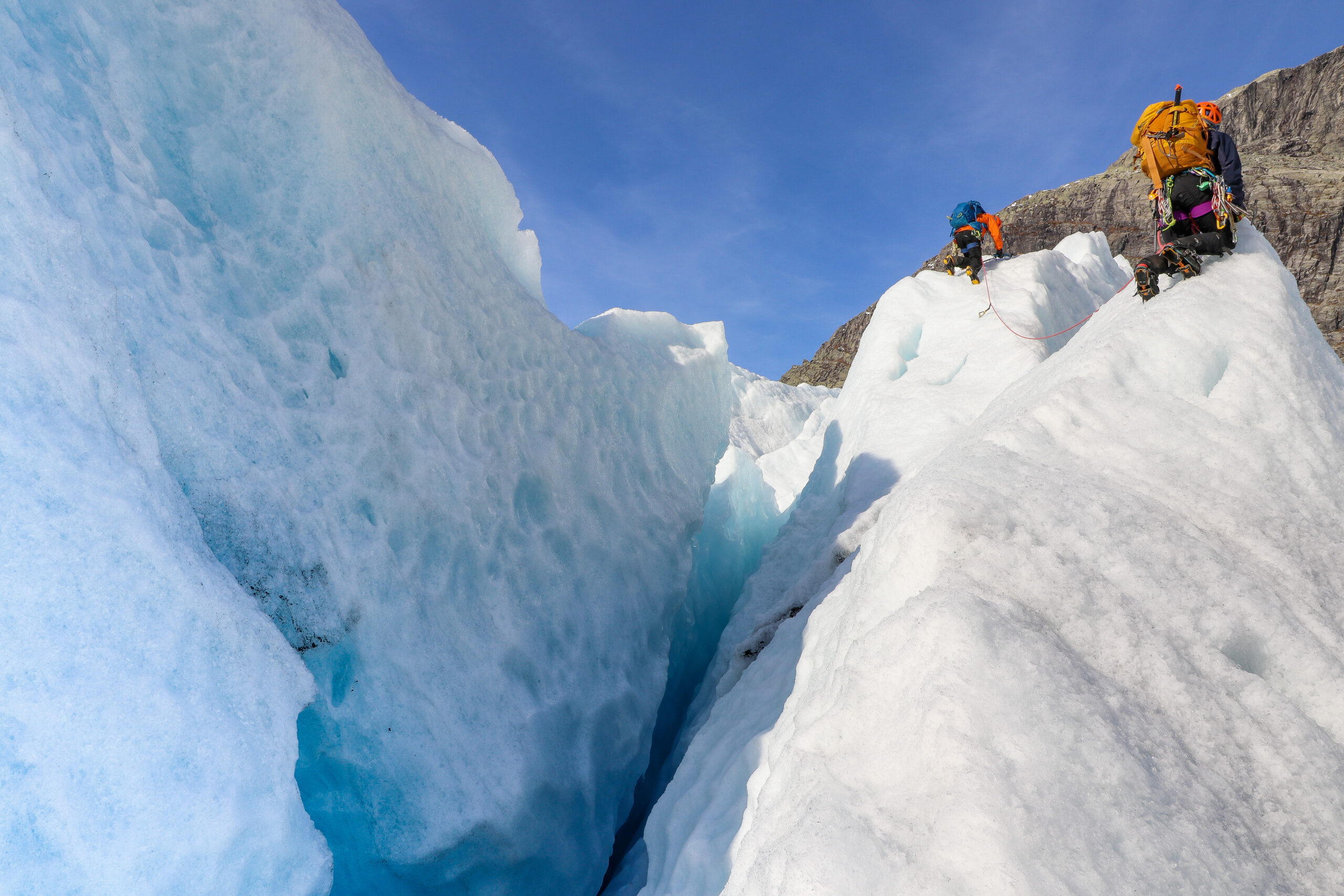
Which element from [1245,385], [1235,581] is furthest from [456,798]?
[1245,385]

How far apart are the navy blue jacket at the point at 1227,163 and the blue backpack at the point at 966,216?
6538mm

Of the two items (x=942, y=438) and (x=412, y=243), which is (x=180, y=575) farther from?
(x=942, y=438)

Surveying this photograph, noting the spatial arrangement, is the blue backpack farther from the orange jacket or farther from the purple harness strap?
the purple harness strap

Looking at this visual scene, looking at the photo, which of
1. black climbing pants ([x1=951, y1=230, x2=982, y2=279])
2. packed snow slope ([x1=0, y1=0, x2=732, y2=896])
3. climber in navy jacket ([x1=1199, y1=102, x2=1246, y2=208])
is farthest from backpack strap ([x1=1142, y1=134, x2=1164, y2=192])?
black climbing pants ([x1=951, y1=230, x2=982, y2=279])

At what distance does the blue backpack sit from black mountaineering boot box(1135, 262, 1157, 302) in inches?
279

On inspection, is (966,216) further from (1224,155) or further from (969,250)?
(1224,155)

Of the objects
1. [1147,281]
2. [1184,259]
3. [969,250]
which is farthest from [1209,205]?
[969,250]

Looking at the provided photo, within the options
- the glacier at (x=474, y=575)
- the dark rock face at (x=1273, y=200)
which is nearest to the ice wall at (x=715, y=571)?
the glacier at (x=474, y=575)

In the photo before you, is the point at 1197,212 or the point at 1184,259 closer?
the point at 1184,259

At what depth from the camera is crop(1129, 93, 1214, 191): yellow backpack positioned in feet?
14.9

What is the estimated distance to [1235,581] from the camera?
263 centimetres

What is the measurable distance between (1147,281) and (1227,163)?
1.06m

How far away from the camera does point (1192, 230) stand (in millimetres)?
4410

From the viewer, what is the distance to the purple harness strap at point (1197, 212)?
427 cm
